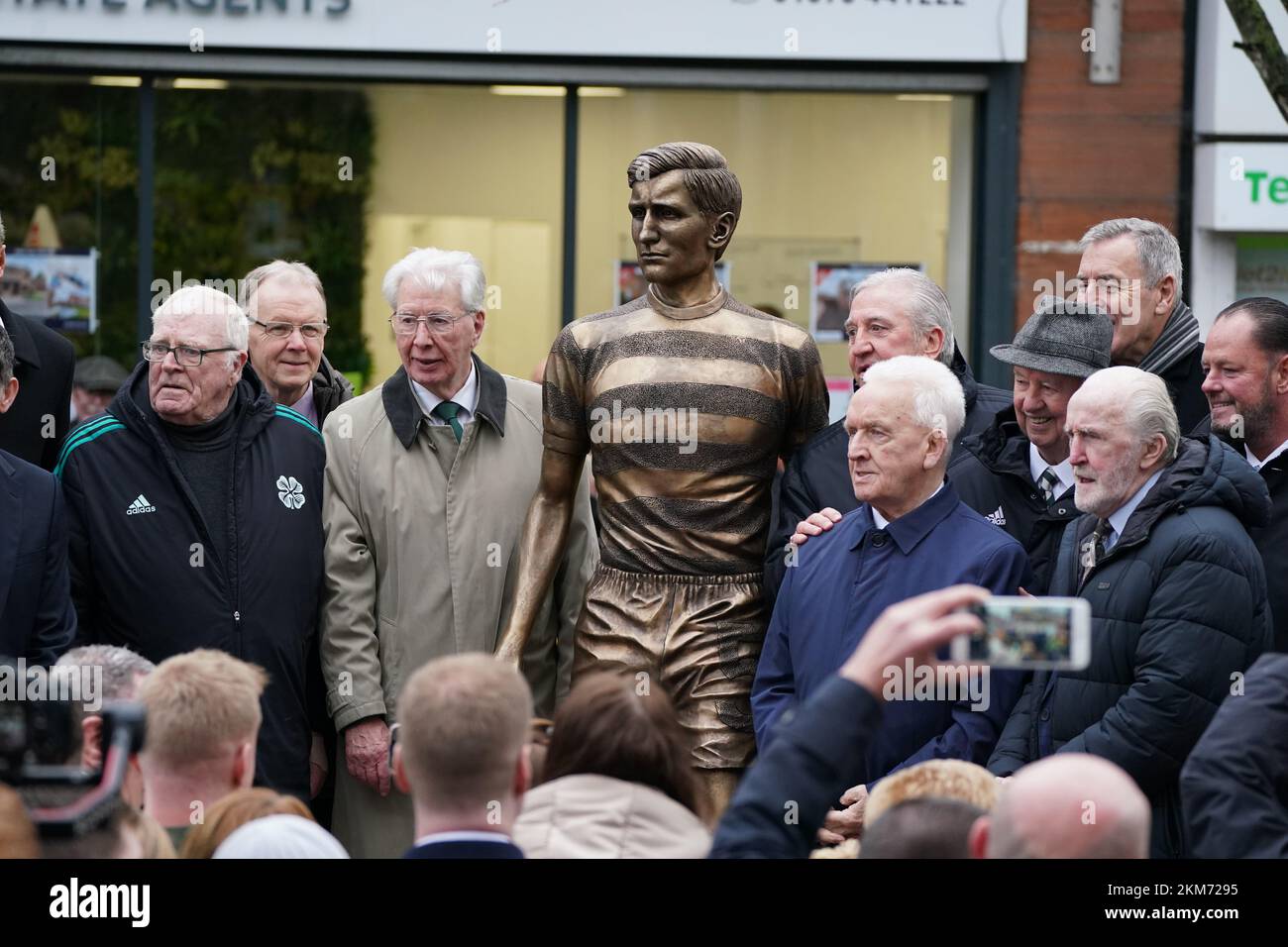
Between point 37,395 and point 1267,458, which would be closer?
point 1267,458

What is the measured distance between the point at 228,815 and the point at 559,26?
6623 mm

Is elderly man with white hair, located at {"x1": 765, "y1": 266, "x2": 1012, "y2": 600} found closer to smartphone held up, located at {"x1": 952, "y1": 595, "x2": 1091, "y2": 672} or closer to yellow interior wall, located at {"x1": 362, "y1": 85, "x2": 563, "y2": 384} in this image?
smartphone held up, located at {"x1": 952, "y1": 595, "x2": 1091, "y2": 672}

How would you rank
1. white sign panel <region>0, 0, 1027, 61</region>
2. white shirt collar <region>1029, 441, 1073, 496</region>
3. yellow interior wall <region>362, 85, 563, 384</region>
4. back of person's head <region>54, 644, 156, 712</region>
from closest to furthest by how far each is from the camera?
back of person's head <region>54, 644, 156, 712</region>, white shirt collar <region>1029, 441, 1073, 496</region>, white sign panel <region>0, 0, 1027, 61</region>, yellow interior wall <region>362, 85, 563, 384</region>

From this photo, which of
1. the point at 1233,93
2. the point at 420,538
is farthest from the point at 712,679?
the point at 1233,93

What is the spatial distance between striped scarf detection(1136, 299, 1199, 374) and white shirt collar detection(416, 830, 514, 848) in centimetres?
314

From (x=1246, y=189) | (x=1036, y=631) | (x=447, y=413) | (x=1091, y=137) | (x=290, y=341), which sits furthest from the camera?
(x=1091, y=137)

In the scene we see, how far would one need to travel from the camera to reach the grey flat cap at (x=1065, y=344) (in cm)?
506

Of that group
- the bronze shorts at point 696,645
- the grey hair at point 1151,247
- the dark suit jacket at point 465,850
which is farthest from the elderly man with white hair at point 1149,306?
the dark suit jacket at point 465,850

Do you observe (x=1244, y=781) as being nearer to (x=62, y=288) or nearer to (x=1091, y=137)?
(x=1091, y=137)

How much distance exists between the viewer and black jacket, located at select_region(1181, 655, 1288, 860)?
3439 millimetres

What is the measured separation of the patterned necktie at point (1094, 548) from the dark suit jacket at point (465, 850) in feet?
6.73

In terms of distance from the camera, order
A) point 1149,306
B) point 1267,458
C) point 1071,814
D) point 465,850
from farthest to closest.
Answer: point 1149,306 → point 1267,458 → point 465,850 → point 1071,814

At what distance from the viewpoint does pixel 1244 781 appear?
11.4ft

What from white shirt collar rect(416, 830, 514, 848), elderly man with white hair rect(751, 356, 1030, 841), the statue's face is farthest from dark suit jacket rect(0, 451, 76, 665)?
white shirt collar rect(416, 830, 514, 848)
